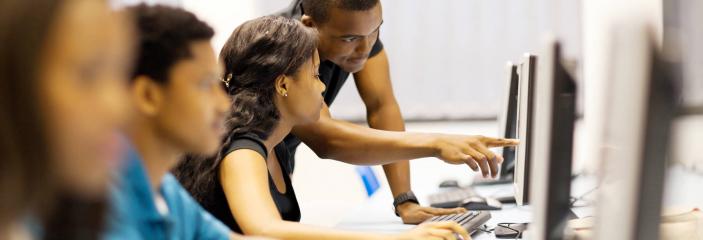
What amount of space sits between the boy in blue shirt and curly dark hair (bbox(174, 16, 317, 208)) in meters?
0.70

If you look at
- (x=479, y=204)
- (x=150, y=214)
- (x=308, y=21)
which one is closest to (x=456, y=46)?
(x=479, y=204)

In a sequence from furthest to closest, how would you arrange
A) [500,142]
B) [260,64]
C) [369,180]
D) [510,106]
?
1. [369,180]
2. [510,106]
3. [500,142]
4. [260,64]

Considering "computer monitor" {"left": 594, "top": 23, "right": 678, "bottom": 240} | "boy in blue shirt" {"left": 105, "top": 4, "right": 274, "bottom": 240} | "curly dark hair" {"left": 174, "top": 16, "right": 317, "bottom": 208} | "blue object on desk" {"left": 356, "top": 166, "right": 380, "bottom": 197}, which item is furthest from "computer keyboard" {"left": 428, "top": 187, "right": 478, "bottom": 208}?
"computer monitor" {"left": 594, "top": 23, "right": 678, "bottom": 240}

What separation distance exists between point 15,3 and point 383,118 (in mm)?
2513

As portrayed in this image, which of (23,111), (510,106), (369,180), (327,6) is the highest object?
(23,111)

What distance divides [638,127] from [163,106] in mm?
602

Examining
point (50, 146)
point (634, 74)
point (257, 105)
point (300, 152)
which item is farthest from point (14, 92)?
point (300, 152)

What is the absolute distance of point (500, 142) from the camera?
7.08ft

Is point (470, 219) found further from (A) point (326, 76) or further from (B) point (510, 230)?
(A) point (326, 76)

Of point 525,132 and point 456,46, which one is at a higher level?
point 525,132

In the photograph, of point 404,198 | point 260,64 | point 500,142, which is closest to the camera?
point 260,64

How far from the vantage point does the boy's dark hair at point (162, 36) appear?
4.02 ft

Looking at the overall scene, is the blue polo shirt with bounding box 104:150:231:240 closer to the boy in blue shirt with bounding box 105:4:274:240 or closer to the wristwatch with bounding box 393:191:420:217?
the boy in blue shirt with bounding box 105:4:274:240

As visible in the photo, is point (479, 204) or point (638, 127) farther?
point (479, 204)
